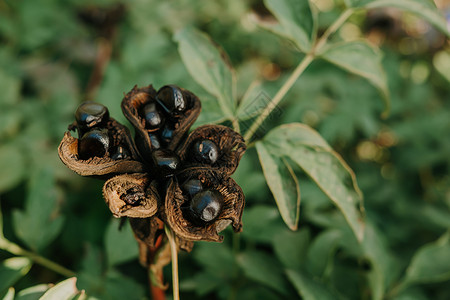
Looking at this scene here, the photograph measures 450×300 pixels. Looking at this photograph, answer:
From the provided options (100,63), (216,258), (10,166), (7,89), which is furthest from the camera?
(100,63)

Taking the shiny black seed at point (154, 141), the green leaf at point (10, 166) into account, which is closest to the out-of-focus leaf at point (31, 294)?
the shiny black seed at point (154, 141)

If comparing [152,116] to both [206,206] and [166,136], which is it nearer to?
[166,136]

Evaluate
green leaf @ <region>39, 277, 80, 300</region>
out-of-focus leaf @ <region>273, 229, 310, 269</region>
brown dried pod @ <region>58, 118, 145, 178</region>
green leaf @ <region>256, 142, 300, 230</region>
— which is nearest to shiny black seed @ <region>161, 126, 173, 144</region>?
brown dried pod @ <region>58, 118, 145, 178</region>

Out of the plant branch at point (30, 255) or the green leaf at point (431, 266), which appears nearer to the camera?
the plant branch at point (30, 255)

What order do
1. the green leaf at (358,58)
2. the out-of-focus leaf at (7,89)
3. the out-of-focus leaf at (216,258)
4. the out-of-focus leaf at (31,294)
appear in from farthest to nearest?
the out-of-focus leaf at (7,89), the out-of-focus leaf at (216,258), the green leaf at (358,58), the out-of-focus leaf at (31,294)

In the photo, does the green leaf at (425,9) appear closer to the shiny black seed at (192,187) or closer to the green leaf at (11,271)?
the shiny black seed at (192,187)

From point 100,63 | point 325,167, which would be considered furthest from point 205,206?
point 100,63

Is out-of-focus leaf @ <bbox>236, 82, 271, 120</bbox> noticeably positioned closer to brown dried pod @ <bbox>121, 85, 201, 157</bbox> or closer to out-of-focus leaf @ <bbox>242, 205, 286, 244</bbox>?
brown dried pod @ <bbox>121, 85, 201, 157</bbox>
